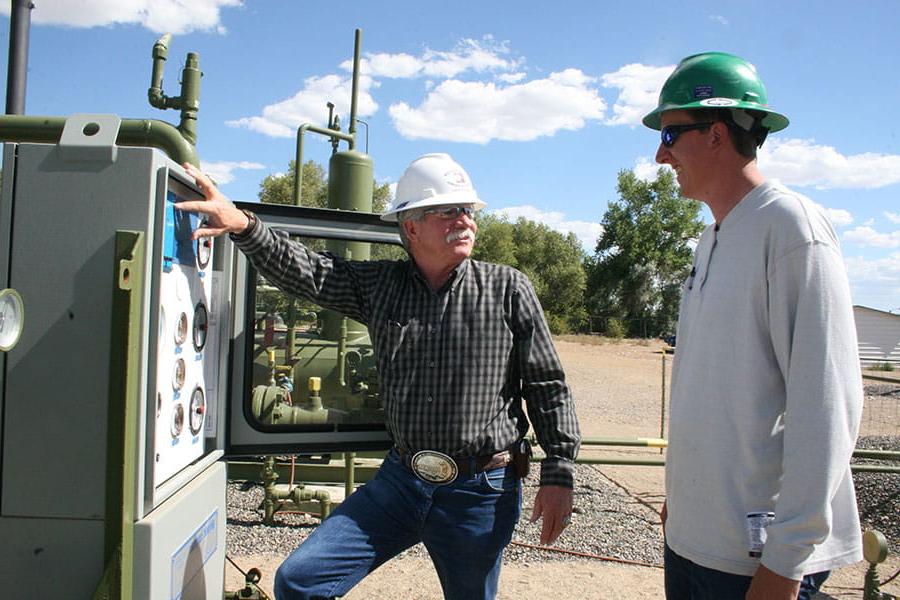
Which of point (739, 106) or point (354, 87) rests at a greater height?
point (354, 87)

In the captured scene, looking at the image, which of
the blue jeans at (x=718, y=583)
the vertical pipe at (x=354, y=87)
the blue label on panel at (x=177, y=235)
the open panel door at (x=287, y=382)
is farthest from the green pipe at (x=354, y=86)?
the blue jeans at (x=718, y=583)

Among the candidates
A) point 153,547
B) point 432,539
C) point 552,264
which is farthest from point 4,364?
point 552,264

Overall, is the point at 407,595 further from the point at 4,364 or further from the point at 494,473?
the point at 4,364

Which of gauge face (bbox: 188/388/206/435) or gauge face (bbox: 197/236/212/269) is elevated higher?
gauge face (bbox: 197/236/212/269)

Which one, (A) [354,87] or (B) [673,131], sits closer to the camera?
(B) [673,131]

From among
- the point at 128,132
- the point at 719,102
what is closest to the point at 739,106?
the point at 719,102

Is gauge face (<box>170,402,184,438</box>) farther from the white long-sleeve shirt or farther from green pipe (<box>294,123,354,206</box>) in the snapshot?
green pipe (<box>294,123,354,206</box>)

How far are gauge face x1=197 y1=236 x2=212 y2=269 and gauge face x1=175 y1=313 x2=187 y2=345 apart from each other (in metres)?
0.21

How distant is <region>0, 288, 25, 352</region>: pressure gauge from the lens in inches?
67.6

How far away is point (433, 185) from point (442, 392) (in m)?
0.73

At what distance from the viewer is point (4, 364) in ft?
5.85

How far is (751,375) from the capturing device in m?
1.78

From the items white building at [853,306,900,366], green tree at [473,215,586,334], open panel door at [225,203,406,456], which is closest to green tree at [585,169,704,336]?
green tree at [473,215,586,334]

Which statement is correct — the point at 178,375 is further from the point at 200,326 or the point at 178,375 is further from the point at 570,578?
the point at 570,578
